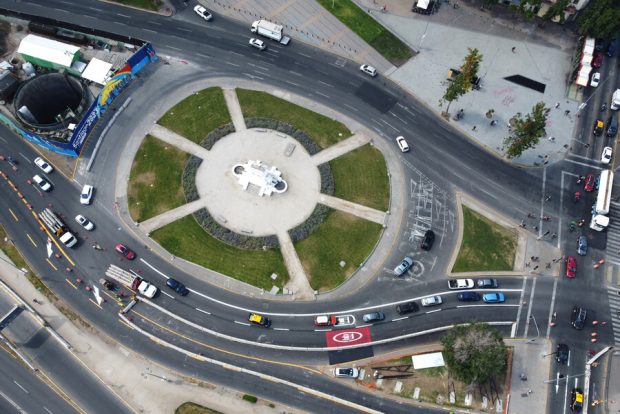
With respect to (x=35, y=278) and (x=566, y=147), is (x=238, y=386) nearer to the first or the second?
(x=35, y=278)

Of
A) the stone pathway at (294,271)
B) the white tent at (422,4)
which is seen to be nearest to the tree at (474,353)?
the stone pathway at (294,271)

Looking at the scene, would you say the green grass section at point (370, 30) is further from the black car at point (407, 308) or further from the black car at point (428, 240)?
the black car at point (407, 308)

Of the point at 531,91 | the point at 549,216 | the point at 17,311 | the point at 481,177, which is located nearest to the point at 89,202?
the point at 17,311

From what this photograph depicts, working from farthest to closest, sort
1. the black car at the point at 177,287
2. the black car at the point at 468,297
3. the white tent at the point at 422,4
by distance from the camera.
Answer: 1. the white tent at the point at 422,4
2. the black car at the point at 468,297
3. the black car at the point at 177,287

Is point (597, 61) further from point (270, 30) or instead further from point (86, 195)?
point (86, 195)

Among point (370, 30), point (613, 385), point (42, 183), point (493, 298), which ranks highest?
point (370, 30)

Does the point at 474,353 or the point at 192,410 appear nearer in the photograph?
the point at 474,353

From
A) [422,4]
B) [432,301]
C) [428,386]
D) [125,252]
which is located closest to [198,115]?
[125,252]
